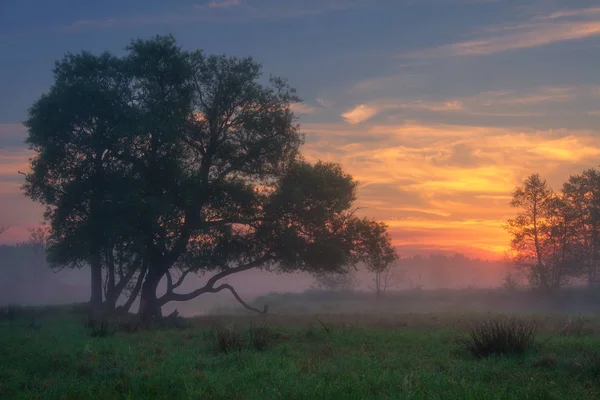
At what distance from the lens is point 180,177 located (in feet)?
89.8

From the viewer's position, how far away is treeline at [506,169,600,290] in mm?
51688

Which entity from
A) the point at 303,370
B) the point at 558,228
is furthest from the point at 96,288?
the point at 558,228

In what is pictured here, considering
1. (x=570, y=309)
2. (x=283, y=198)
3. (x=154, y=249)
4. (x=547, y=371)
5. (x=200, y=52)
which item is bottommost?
(x=570, y=309)

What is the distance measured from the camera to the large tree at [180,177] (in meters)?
26.8

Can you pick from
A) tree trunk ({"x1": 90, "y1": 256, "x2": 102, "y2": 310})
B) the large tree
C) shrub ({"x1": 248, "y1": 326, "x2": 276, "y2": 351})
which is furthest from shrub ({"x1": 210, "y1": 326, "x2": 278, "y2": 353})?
tree trunk ({"x1": 90, "y1": 256, "x2": 102, "y2": 310})

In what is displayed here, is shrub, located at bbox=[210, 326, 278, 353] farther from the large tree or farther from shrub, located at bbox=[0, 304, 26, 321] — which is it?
shrub, located at bbox=[0, 304, 26, 321]

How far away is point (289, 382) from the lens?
9344 millimetres

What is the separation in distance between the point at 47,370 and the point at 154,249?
51.6 ft

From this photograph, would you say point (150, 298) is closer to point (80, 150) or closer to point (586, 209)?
point (80, 150)

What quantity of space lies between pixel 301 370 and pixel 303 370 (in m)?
0.05

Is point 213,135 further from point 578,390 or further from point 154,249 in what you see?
point 578,390

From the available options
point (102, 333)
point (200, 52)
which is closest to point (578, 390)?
point (102, 333)

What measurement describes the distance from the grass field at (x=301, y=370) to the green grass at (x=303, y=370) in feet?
0.09

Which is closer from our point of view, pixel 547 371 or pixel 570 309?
pixel 547 371
